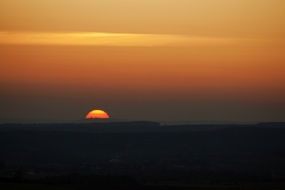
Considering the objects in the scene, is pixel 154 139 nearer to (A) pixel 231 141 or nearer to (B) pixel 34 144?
(A) pixel 231 141

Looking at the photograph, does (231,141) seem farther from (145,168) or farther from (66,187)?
(66,187)

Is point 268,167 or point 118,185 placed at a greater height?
point 268,167

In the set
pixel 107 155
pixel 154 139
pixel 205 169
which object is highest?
pixel 154 139

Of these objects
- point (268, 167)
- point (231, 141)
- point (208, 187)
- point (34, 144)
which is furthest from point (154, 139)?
point (208, 187)

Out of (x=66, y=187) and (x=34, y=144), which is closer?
(x=66, y=187)

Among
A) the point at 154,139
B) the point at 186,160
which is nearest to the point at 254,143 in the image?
the point at 154,139

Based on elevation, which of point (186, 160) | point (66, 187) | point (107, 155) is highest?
point (107, 155)

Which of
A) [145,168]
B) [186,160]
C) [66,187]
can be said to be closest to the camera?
[66,187]

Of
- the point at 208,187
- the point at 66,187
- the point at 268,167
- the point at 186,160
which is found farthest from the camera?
the point at 186,160

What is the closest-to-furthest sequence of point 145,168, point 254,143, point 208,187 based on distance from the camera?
point 208,187, point 145,168, point 254,143
